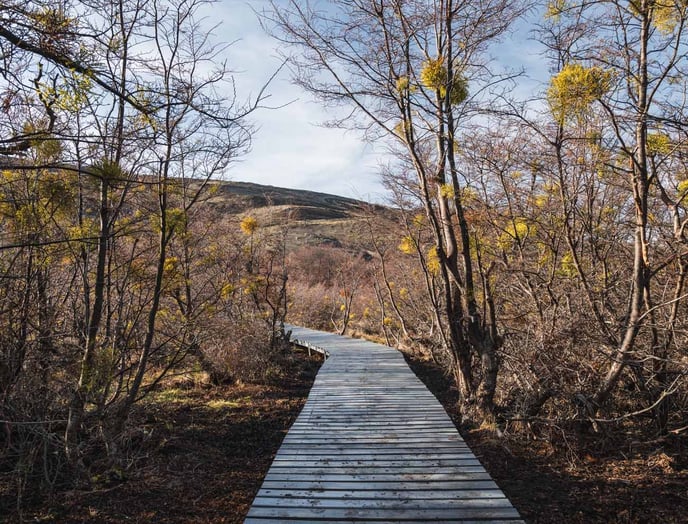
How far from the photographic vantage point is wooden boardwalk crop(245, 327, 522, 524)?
3.26 m

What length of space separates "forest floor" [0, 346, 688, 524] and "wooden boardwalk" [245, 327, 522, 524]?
278 mm

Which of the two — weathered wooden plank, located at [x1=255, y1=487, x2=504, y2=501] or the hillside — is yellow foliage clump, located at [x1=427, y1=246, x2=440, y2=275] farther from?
weathered wooden plank, located at [x1=255, y1=487, x2=504, y2=501]

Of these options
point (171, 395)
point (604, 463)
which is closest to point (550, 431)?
point (604, 463)

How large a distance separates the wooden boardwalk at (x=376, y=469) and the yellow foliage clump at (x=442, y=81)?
347 cm

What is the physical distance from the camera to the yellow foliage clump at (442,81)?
473cm

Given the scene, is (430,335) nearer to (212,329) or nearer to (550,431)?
(212,329)

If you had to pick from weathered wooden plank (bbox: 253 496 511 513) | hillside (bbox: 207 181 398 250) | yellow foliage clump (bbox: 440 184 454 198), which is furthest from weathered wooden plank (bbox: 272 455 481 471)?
hillside (bbox: 207 181 398 250)

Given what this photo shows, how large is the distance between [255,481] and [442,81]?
418cm

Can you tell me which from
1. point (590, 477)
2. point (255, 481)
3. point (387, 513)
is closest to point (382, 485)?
point (387, 513)

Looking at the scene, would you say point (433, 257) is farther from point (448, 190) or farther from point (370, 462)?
point (370, 462)

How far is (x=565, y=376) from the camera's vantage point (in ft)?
15.1

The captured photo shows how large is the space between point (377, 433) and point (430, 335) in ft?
17.8

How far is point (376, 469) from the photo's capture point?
13.3 ft

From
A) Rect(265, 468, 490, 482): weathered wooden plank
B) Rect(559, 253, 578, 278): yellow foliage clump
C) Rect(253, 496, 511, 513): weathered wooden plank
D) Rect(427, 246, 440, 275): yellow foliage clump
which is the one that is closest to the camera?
Rect(253, 496, 511, 513): weathered wooden plank
